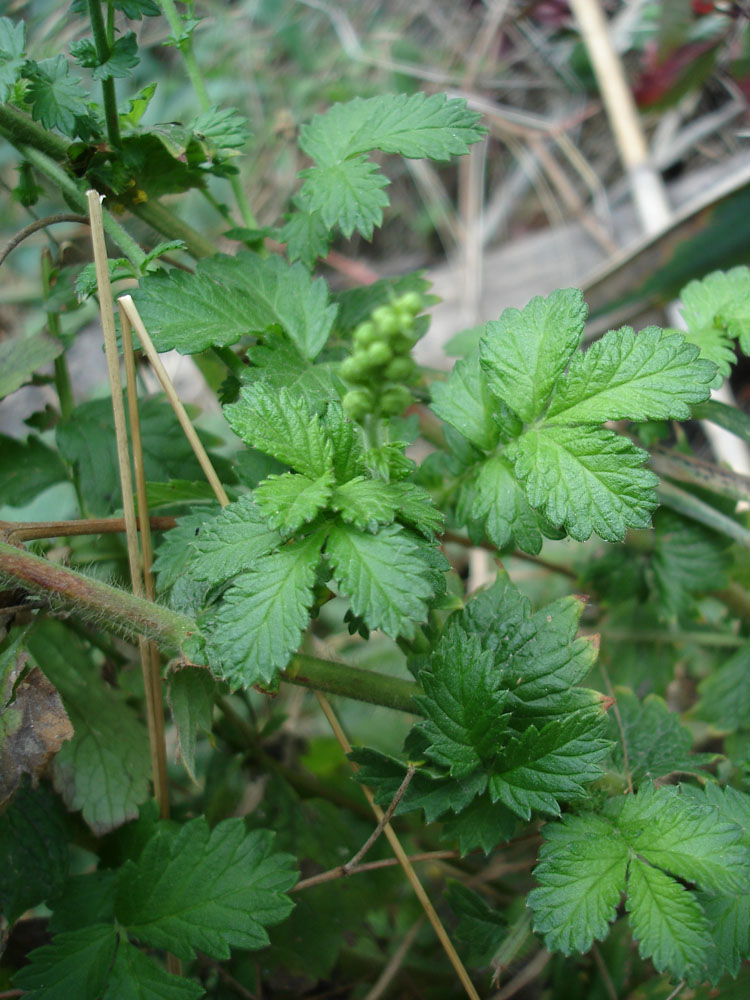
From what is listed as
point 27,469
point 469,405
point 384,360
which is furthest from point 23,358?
point 384,360

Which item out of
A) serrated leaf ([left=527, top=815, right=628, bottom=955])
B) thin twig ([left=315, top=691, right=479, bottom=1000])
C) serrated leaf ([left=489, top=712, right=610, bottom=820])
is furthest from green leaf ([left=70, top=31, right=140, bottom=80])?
serrated leaf ([left=527, top=815, right=628, bottom=955])

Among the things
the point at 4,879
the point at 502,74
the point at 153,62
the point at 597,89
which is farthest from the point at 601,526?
the point at 153,62

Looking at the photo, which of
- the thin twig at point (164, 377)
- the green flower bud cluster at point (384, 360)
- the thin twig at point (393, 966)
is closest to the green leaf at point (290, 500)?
the green flower bud cluster at point (384, 360)

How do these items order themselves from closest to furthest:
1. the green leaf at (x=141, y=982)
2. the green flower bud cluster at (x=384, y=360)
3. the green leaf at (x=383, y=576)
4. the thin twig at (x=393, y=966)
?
the green flower bud cluster at (x=384, y=360)
the green leaf at (x=383, y=576)
the green leaf at (x=141, y=982)
the thin twig at (x=393, y=966)

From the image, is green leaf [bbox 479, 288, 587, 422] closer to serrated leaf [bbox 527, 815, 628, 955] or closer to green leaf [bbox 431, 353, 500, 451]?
green leaf [bbox 431, 353, 500, 451]

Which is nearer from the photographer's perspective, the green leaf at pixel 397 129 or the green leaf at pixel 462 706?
the green leaf at pixel 462 706

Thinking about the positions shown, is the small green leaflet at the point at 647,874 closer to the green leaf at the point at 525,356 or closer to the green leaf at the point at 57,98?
the green leaf at the point at 525,356

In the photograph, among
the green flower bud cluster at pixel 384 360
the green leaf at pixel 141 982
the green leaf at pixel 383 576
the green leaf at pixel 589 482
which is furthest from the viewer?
the green leaf at pixel 141 982
